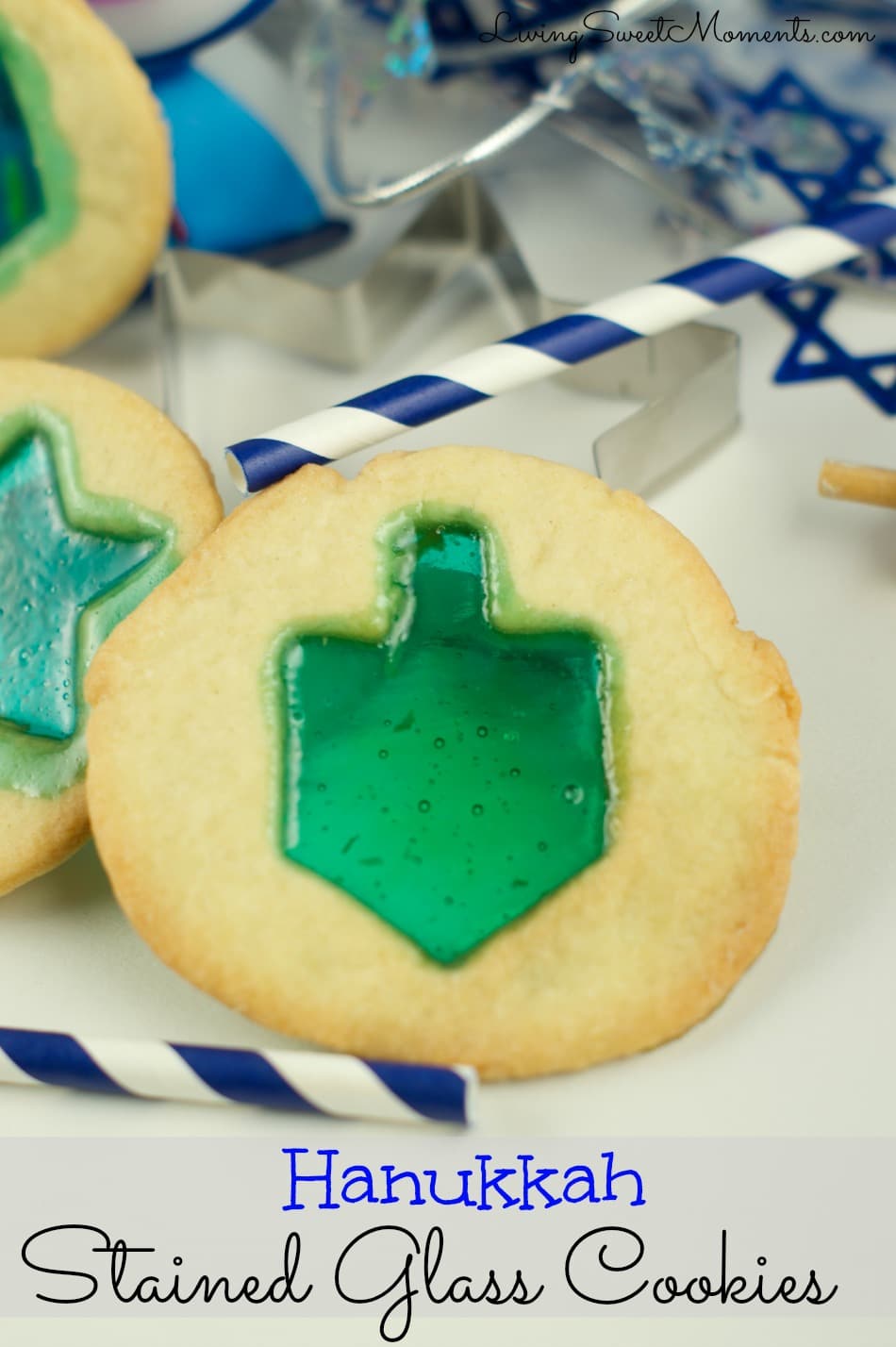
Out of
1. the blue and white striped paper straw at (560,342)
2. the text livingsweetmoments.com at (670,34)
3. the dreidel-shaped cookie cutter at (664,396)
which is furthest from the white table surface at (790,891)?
the text livingsweetmoments.com at (670,34)

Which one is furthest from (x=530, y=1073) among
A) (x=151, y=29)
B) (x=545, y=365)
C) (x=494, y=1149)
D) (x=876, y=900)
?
(x=151, y=29)

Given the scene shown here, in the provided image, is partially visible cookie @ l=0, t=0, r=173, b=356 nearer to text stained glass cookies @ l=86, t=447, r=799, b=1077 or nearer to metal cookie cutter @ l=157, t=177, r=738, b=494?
metal cookie cutter @ l=157, t=177, r=738, b=494

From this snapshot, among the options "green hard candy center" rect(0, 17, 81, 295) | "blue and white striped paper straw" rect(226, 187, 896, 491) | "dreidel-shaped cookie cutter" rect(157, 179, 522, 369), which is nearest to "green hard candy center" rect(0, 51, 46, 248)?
"green hard candy center" rect(0, 17, 81, 295)

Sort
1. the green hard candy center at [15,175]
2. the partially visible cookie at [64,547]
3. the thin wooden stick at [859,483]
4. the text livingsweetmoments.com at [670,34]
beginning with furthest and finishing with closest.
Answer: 1. the text livingsweetmoments.com at [670,34]
2. the green hard candy center at [15,175]
3. the thin wooden stick at [859,483]
4. the partially visible cookie at [64,547]

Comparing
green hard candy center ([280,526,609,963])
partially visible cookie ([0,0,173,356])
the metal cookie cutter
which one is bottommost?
green hard candy center ([280,526,609,963])

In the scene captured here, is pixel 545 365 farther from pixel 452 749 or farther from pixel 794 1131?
pixel 794 1131

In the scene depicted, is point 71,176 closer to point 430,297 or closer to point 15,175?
point 15,175

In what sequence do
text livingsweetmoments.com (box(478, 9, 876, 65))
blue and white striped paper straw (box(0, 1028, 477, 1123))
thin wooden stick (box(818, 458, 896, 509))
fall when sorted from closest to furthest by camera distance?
blue and white striped paper straw (box(0, 1028, 477, 1123))
thin wooden stick (box(818, 458, 896, 509))
text livingsweetmoments.com (box(478, 9, 876, 65))

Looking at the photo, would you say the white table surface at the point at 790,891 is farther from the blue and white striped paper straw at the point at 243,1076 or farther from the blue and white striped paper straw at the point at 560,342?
the blue and white striped paper straw at the point at 560,342
